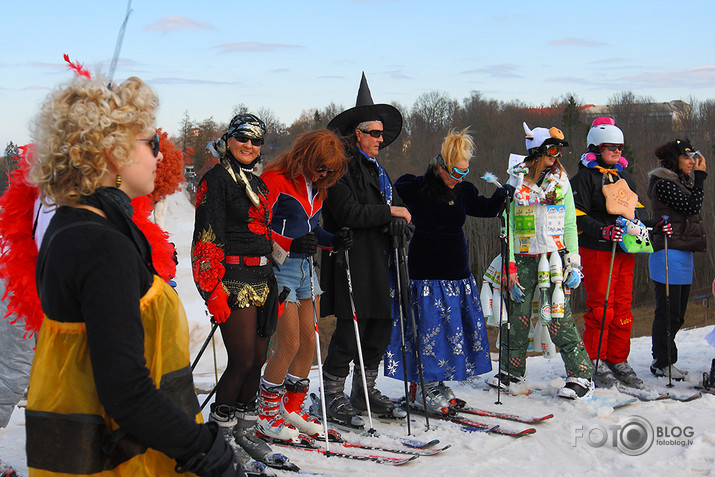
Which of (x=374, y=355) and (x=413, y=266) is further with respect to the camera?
(x=413, y=266)

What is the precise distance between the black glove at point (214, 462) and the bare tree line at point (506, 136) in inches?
1223

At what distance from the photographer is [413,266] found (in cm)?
542

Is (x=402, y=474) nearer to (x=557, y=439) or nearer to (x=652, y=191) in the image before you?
(x=557, y=439)

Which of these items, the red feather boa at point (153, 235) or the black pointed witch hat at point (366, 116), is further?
the black pointed witch hat at point (366, 116)

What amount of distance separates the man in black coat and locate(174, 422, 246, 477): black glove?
3.08 metres

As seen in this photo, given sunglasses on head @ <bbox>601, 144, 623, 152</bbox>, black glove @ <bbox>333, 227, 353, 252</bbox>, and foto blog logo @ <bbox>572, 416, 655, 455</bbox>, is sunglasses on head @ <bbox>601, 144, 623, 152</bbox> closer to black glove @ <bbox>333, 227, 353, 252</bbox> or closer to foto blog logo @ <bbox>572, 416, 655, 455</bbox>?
foto blog logo @ <bbox>572, 416, 655, 455</bbox>

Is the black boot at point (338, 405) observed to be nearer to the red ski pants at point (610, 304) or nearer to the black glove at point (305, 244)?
the black glove at point (305, 244)

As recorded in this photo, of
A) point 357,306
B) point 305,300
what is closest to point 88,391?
point 305,300

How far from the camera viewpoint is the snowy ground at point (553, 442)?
4039mm

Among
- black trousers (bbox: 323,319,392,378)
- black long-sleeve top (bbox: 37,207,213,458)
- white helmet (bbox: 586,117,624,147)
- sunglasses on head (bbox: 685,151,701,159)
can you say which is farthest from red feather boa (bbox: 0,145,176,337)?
sunglasses on head (bbox: 685,151,701,159)

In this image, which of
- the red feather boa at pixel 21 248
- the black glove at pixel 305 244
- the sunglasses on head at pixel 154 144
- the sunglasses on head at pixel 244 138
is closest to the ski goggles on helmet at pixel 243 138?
the sunglasses on head at pixel 244 138

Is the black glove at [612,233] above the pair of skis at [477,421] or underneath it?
above

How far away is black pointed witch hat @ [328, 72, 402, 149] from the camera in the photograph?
16.7 feet

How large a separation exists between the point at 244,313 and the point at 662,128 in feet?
165
